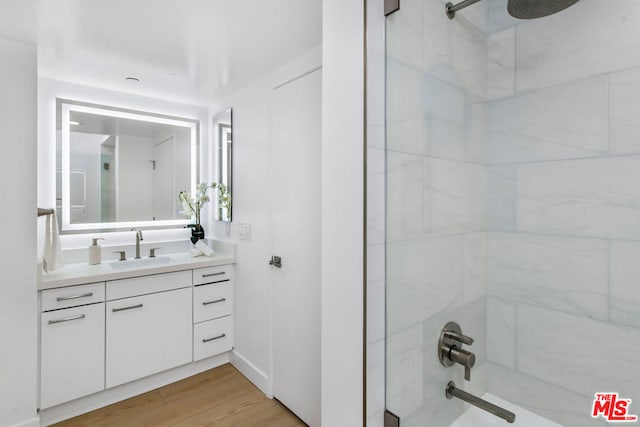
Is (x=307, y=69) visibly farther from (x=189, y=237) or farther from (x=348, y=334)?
(x=189, y=237)

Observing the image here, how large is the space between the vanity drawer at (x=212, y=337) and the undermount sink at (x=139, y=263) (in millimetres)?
604

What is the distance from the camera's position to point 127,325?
219 cm

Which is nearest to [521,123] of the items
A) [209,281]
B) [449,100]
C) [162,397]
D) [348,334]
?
[449,100]

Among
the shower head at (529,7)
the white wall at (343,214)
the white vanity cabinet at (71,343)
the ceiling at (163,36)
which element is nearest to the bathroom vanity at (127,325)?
the white vanity cabinet at (71,343)

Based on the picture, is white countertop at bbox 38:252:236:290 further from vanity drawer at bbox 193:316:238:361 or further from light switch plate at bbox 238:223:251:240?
vanity drawer at bbox 193:316:238:361

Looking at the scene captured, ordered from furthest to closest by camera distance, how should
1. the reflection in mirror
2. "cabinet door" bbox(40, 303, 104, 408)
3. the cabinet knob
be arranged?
the reflection in mirror < the cabinet knob < "cabinet door" bbox(40, 303, 104, 408)

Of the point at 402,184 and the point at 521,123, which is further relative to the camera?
the point at 521,123

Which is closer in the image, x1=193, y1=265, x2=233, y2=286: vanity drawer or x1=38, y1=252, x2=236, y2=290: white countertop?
x1=38, y1=252, x2=236, y2=290: white countertop

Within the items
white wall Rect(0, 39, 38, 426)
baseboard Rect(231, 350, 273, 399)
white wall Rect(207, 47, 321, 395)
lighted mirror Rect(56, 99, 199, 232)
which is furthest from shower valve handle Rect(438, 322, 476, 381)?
lighted mirror Rect(56, 99, 199, 232)

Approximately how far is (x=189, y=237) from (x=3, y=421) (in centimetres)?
172

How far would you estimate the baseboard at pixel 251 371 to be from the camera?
227cm

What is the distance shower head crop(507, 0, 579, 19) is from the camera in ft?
3.79

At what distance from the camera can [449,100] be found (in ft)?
3.92

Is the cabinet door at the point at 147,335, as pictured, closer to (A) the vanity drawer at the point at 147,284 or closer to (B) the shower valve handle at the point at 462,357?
(A) the vanity drawer at the point at 147,284
